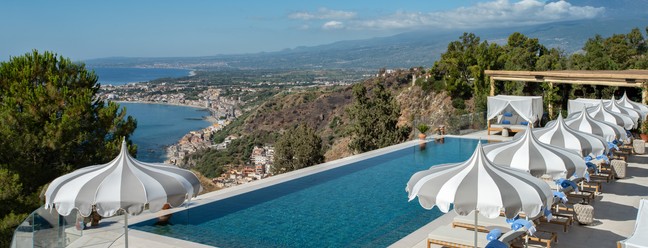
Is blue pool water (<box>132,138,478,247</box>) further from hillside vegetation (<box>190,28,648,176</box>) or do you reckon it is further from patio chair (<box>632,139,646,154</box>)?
hillside vegetation (<box>190,28,648,176</box>)

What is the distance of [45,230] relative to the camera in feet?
23.9

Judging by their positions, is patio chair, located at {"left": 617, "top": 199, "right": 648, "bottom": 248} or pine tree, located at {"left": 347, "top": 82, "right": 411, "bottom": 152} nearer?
patio chair, located at {"left": 617, "top": 199, "right": 648, "bottom": 248}

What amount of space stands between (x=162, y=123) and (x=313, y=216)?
6586 centimetres

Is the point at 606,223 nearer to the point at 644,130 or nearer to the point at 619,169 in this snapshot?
the point at 619,169

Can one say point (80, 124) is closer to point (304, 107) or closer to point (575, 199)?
point (575, 199)

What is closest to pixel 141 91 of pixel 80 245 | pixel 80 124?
pixel 80 124

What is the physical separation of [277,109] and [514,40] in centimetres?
2963

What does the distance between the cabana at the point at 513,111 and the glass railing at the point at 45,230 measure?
15986mm

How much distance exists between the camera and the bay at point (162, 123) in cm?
5712

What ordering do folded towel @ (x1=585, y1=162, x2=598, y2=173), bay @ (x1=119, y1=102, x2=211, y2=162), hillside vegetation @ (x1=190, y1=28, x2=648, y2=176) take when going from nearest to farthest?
folded towel @ (x1=585, y1=162, x2=598, y2=173) < hillside vegetation @ (x1=190, y1=28, x2=648, y2=176) < bay @ (x1=119, y1=102, x2=211, y2=162)

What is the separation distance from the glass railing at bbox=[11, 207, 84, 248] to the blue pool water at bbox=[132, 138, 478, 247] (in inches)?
58.2

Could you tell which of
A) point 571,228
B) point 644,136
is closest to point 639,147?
point 644,136

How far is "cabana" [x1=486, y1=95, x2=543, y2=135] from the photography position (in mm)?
19969

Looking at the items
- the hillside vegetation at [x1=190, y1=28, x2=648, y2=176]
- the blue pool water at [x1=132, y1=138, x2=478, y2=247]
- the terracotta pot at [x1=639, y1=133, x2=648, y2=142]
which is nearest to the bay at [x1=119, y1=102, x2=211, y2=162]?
the hillside vegetation at [x1=190, y1=28, x2=648, y2=176]
